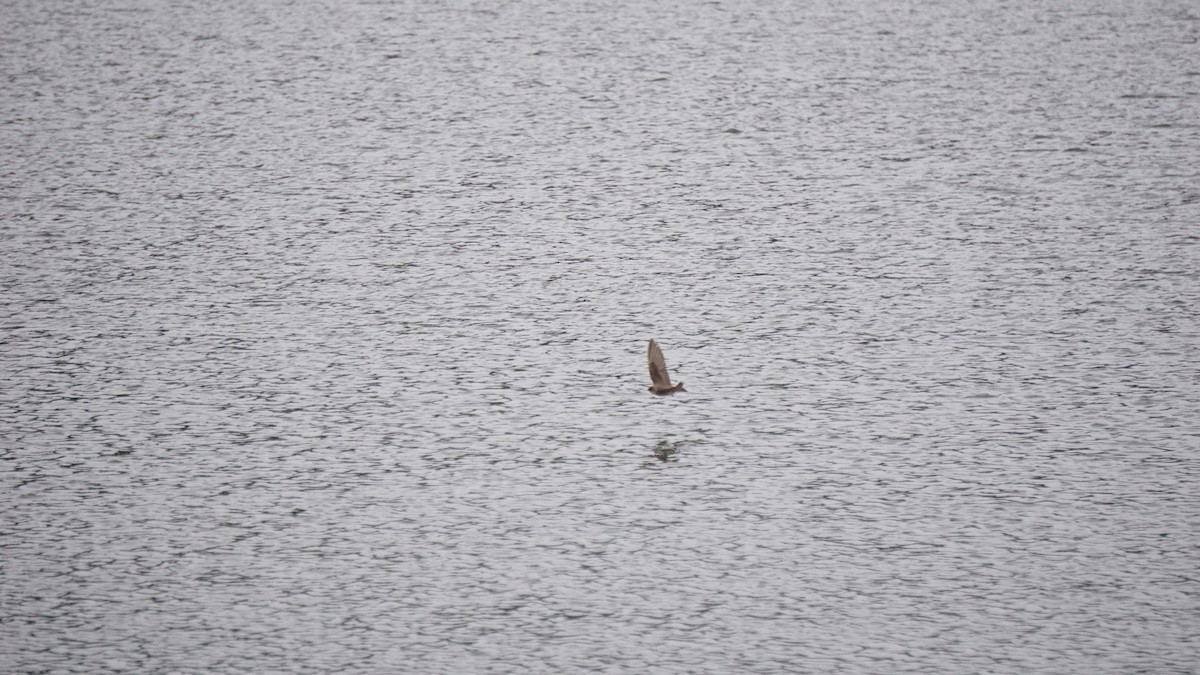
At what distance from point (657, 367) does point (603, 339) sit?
26 centimetres

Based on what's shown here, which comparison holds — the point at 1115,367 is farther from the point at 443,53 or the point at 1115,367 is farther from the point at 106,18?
the point at 106,18

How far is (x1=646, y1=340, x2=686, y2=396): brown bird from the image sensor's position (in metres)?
2.02

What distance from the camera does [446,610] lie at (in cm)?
159

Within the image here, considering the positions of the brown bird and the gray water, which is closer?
the gray water

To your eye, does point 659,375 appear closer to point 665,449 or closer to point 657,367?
point 657,367

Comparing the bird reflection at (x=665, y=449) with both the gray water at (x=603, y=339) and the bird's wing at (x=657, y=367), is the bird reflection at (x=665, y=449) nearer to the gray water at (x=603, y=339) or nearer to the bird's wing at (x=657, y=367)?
the gray water at (x=603, y=339)

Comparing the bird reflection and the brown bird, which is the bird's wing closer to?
the brown bird

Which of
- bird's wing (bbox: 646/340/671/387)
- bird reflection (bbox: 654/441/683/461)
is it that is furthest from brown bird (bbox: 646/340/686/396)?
bird reflection (bbox: 654/441/683/461)

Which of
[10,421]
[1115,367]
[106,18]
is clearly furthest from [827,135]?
[106,18]

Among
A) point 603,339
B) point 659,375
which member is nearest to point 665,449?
point 659,375

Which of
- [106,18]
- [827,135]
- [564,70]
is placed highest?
[106,18]

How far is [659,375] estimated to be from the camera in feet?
6.68

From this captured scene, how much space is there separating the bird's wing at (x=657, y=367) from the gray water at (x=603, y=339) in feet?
0.15

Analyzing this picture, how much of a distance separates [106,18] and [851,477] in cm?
268
